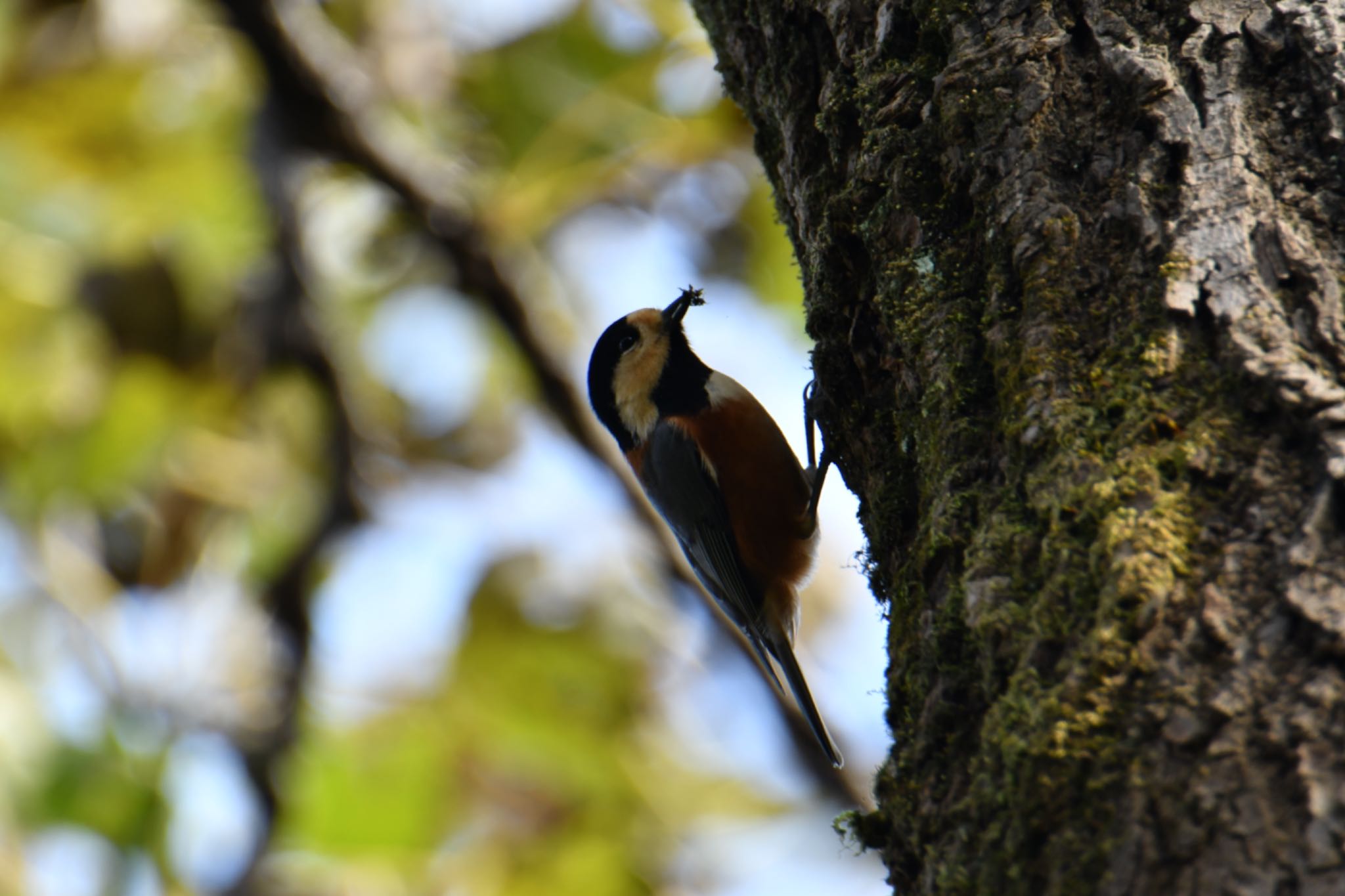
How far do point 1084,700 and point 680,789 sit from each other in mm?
5010

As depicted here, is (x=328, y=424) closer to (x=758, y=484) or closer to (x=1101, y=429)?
(x=758, y=484)

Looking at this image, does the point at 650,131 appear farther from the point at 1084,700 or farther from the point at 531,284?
the point at 1084,700

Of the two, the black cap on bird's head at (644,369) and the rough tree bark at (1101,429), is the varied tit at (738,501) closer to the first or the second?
the black cap on bird's head at (644,369)

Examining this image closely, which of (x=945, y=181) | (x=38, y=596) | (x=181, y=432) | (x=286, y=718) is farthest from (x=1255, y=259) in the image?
(x=38, y=596)

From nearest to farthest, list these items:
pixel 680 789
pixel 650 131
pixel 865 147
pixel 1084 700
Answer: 1. pixel 1084 700
2. pixel 865 147
3. pixel 650 131
4. pixel 680 789

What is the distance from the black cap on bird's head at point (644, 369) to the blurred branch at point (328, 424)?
1.46 metres

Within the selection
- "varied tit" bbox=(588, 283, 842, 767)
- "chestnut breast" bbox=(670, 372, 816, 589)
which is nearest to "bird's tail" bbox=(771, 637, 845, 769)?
"varied tit" bbox=(588, 283, 842, 767)

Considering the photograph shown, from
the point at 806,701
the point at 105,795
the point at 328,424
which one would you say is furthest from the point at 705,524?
the point at 105,795

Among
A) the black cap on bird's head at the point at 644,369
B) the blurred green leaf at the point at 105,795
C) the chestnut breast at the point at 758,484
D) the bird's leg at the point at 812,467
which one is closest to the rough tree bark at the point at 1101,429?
the bird's leg at the point at 812,467

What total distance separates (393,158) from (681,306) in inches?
52.5

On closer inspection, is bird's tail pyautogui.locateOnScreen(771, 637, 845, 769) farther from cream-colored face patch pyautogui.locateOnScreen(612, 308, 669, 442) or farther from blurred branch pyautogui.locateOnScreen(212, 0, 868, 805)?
cream-colored face patch pyautogui.locateOnScreen(612, 308, 669, 442)

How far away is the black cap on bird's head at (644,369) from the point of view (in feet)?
15.7

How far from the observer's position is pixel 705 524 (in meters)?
4.48

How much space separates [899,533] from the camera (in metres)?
2.06
